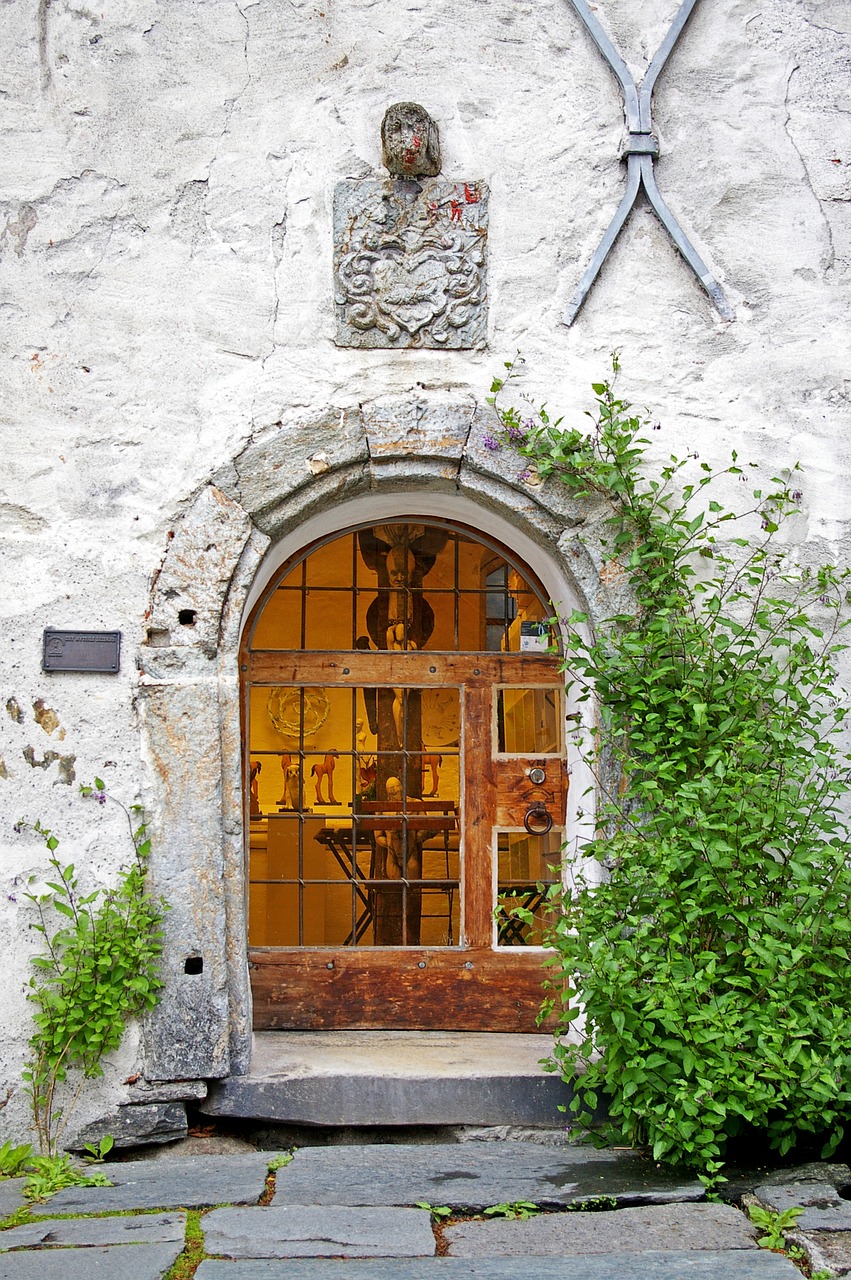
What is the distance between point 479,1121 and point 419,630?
65.7 inches

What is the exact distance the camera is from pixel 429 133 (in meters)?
3.57

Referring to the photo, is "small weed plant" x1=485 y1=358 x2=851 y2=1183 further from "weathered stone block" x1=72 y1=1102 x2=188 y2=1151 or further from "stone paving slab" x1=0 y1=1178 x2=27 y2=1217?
"stone paving slab" x1=0 y1=1178 x2=27 y2=1217

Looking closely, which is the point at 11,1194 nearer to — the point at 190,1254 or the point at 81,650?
the point at 190,1254

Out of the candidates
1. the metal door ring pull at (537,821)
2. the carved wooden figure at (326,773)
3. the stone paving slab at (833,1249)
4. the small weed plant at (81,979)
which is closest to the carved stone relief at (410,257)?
the carved wooden figure at (326,773)

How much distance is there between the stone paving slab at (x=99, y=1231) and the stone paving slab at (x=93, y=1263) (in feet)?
0.15

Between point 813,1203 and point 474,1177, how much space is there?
85cm

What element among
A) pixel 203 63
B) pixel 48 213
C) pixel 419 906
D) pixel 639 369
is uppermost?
pixel 203 63

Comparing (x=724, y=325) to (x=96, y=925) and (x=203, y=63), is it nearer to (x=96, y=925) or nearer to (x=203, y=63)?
(x=203, y=63)

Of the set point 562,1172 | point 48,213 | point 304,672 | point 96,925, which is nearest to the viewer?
point 562,1172

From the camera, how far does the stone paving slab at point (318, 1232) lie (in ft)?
8.07

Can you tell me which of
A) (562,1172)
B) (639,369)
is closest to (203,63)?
(639,369)

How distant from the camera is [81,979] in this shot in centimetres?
325

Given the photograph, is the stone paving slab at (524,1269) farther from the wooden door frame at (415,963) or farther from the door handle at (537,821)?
the door handle at (537,821)

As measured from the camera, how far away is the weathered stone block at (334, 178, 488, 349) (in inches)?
142
